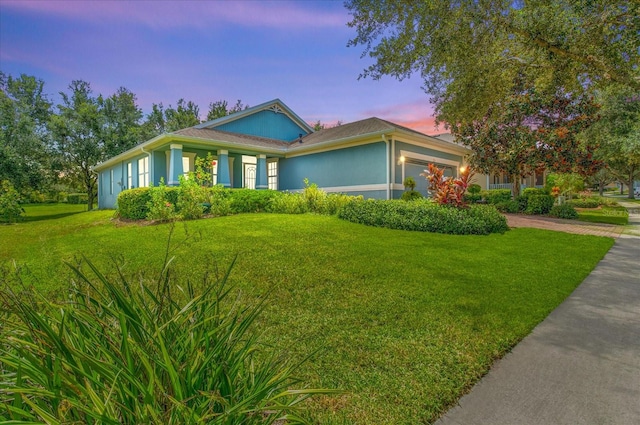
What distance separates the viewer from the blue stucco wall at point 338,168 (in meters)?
13.4

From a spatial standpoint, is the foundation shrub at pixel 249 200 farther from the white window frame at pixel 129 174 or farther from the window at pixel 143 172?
the white window frame at pixel 129 174

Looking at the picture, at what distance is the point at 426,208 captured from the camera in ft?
30.1

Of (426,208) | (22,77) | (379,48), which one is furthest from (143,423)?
(22,77)

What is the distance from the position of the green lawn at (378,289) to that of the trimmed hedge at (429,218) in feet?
1.93

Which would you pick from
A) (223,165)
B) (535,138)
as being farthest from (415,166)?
(223,165)

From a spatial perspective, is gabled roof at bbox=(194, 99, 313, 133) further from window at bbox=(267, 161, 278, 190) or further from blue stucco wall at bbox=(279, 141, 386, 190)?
blue stucco wall at bbox=(279, 141, 386, 190)

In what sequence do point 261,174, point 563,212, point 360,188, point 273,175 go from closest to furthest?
point 563,212 → point 360,188 → point 261,174 → point 273,175

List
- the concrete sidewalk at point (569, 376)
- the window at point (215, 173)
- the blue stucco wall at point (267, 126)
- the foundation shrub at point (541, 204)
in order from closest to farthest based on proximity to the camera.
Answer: the concrete sidewalk at point (569, 376)
the window at point (215, 173)
the foundation shrub at point (541, 204)
the blue stucco wall at point (267, 126)

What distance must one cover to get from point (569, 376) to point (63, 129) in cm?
2863

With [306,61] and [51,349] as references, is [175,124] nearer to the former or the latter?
[306,61]

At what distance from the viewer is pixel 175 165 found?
1320 centimetres

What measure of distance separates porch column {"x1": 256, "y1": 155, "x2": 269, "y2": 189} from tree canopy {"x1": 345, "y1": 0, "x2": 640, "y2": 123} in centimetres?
929

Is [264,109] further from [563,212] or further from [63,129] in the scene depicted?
[563,212]

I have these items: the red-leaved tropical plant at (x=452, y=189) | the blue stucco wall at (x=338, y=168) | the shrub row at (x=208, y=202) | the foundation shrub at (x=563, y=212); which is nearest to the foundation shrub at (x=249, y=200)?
the shrub row at (x=208, y=202)
